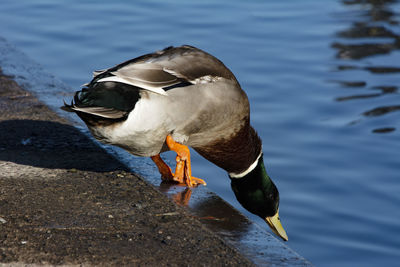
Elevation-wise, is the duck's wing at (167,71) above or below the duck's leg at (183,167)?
above

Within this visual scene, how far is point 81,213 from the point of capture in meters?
3.62

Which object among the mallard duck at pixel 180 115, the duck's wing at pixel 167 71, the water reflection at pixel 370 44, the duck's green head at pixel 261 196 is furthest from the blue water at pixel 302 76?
the duck's wing at pixel 167 71

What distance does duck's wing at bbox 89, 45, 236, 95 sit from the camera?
12.2ft

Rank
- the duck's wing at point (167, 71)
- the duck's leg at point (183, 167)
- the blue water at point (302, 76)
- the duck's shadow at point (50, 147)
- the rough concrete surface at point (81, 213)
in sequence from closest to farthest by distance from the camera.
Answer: the rough concrete surface at point (81, 213), the duck's wing at point (167, 71), the duck's leg at point (183, 167), the duck's shadow at point (50, 147), the blue water at point (302, 76)

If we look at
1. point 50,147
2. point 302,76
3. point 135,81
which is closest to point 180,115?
point 135,81

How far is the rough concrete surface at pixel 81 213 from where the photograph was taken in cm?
318

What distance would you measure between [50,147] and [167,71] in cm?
113

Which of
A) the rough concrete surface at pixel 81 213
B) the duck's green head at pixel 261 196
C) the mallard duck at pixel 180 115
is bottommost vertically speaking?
the duck's green head at pixel 261 196

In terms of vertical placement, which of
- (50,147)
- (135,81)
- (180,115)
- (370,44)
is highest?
(135,81)

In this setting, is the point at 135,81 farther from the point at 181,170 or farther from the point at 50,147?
the point at 50,147

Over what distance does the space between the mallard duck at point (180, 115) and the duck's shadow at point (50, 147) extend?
13.2 inches

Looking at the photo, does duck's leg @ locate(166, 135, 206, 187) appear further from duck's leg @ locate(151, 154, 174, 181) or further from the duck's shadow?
the duck's shadow

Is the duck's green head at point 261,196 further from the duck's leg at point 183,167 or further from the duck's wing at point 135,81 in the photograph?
the duck's wing at point 135,81

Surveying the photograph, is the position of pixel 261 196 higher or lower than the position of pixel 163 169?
lower
